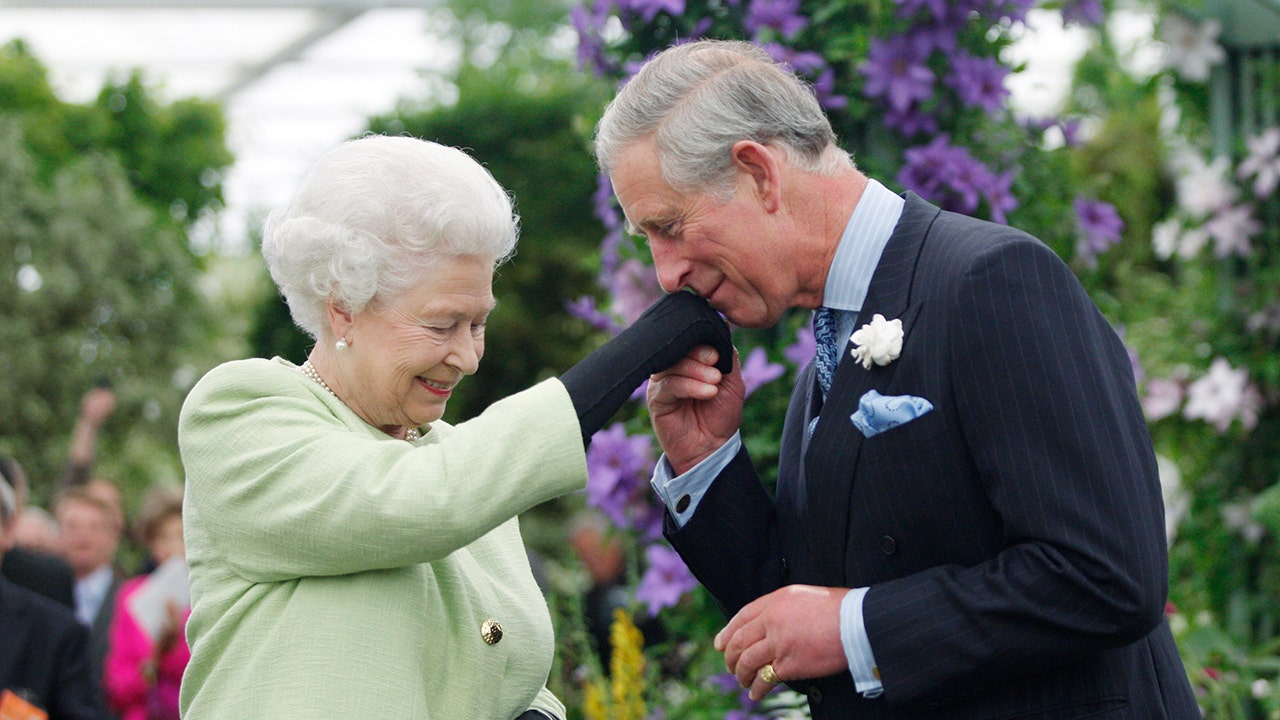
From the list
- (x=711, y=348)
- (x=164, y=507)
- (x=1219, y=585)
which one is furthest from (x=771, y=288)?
(x=164, y=507)

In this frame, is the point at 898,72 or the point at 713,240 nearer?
the point at 713,240

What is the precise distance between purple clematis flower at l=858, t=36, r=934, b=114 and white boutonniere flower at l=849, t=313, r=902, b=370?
133 centimetres

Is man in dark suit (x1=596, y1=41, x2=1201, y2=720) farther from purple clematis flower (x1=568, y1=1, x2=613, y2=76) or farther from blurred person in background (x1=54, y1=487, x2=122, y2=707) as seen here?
blurred person in background (x1=54, y1=487, x2=122, y2=707)

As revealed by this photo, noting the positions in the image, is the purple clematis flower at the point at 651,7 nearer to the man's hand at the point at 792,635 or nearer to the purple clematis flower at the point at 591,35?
the purple clematis flower at the point at 591,35

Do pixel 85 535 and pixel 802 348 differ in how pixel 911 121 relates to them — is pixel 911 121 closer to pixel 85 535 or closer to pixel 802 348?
pixel 802 348

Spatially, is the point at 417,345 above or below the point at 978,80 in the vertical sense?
above

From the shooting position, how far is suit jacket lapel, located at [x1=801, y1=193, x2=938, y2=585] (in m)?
1.94

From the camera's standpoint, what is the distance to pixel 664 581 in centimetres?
335

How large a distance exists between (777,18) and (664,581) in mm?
1389

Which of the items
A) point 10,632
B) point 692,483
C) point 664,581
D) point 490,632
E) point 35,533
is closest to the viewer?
point 490,632

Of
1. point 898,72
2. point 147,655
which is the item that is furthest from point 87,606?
point 898,72

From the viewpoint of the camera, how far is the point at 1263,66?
Answer: 480 cm

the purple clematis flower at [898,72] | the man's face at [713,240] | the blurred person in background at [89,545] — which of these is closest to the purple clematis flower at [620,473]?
the purple clematis flower at [898,72]

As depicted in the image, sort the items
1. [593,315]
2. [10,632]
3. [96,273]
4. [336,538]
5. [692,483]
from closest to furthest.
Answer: [336,538] < [692,483] < [593,315] < [10,632] < [96,273]
